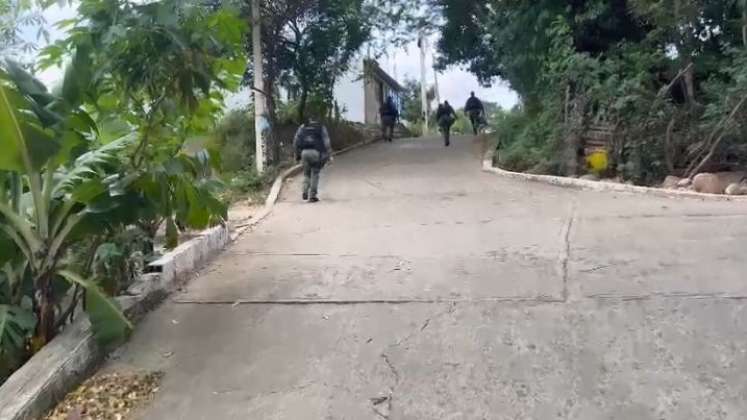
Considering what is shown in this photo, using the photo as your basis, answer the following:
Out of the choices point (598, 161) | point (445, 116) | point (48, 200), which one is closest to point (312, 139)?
point (598, 161)

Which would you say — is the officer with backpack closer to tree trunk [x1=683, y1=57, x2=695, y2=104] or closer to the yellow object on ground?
the yellow object on ground

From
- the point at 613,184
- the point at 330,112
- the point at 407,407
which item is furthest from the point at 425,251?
the point at 330,112

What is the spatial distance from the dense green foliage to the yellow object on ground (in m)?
0.21

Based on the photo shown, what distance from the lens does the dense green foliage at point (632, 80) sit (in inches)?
439

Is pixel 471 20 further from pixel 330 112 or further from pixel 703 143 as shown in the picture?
pixel 703 143

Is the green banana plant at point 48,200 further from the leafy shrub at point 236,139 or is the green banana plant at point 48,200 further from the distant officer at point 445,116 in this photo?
the distant officer at point 445,116

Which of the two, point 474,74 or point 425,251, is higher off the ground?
point 474,74

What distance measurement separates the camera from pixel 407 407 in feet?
13.3

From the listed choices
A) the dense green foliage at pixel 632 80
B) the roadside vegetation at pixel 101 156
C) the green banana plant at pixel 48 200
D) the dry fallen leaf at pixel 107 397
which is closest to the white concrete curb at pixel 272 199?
the roadside vegetation at pixel 101 156

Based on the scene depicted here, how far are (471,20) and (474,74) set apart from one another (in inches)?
172

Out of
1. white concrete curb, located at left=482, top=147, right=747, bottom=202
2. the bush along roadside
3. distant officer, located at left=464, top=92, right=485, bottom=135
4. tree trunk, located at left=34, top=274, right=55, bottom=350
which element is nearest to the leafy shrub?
white concrete curb, located at left=482, top=147, right=747, bottom=202

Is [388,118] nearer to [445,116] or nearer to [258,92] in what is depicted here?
[445,116]

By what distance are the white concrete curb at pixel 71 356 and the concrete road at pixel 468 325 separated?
165mm

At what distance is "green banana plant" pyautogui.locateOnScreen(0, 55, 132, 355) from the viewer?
4332 mm
